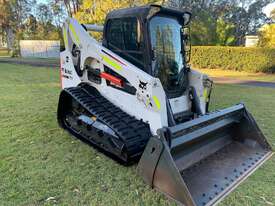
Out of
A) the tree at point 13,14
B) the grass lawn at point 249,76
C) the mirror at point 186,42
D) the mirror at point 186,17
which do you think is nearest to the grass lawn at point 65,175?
the mirror at point 186,42

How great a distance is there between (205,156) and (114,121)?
1.33 metres

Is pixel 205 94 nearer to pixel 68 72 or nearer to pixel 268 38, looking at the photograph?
pixel 68 72

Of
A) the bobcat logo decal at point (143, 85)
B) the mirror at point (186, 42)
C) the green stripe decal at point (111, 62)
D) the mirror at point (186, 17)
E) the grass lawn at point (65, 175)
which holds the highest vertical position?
the mirror at point (186, 17)

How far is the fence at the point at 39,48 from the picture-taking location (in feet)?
99.0

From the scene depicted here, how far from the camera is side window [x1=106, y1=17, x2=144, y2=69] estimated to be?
3.90 meters

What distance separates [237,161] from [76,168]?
2.17 m

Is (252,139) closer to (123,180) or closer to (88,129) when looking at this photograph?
(123,180)

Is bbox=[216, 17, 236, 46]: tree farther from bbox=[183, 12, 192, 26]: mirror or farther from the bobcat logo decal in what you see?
the bobcat logo decal

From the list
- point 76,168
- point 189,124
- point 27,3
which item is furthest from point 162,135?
point 27,3

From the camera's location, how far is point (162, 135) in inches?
112

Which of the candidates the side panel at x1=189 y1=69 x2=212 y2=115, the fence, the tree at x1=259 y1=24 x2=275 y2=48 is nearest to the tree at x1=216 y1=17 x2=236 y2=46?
the tree at x1=259 y1=24 x2=275 y2=48

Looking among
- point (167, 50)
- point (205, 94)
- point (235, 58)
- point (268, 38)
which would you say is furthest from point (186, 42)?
point (268, 38)

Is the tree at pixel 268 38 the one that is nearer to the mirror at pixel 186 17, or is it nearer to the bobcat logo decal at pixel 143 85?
the mirror at pixel 186 17

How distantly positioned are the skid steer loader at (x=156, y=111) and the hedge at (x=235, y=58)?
1492 cm
